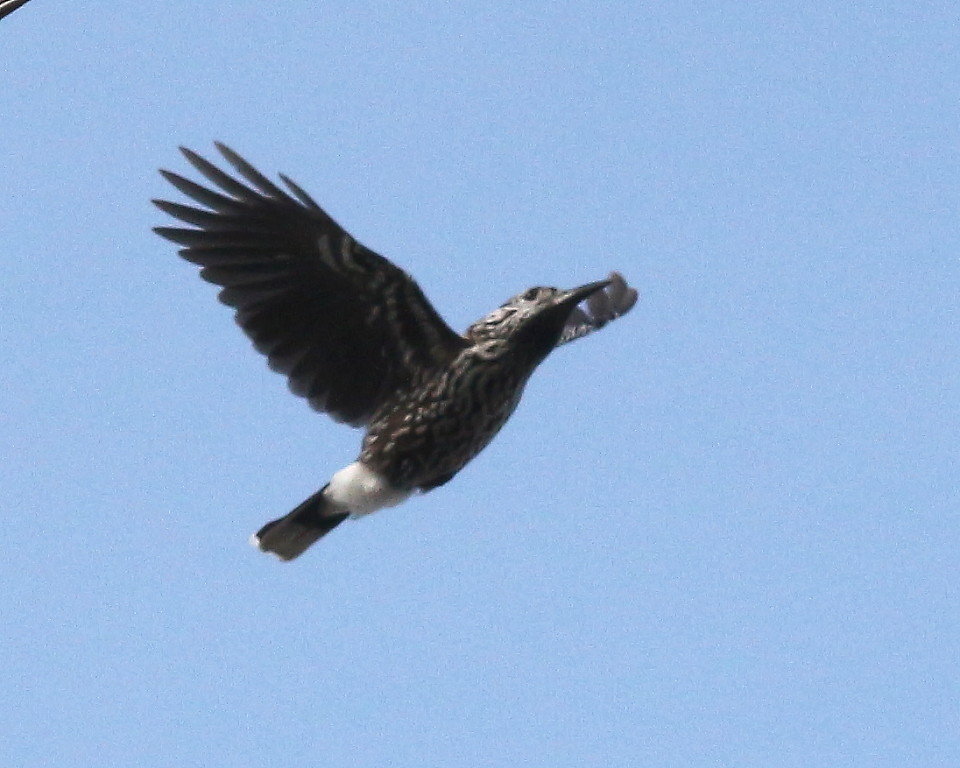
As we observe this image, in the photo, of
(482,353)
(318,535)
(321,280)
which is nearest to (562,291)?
(482,353)

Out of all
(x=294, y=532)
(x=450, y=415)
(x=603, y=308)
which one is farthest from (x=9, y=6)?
(x=603, y=308)

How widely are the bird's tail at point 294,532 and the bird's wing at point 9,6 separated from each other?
5843mm

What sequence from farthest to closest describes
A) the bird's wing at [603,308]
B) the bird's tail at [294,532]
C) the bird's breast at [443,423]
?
the bird's wing at [603,308] → the bird's tail at [294,532] → the bird's breast at [443,423]

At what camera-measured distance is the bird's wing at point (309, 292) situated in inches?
305

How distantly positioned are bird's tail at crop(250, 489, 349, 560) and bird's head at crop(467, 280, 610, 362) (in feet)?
4.44

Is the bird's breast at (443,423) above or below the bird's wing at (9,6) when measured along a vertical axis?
above

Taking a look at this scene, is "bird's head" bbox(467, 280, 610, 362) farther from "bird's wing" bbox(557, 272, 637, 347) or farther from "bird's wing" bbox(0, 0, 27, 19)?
"bird's wing" bbox(0, 0, 27, 19)

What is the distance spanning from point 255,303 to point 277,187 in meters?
0.65

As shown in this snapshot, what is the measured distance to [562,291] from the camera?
26.0ft

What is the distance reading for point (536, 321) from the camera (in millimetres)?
7824

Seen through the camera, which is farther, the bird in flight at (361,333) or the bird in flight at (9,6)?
the bird in flight at (361,333)

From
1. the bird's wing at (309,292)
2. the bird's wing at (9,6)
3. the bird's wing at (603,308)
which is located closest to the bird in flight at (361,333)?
the bird's wing at (309,292)

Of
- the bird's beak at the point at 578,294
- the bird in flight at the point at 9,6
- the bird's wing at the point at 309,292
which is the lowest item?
the bird in flight at the point at 9,6

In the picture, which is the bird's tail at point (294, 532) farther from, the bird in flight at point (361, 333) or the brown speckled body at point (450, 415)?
the brown speckled body at point (450, 415)
